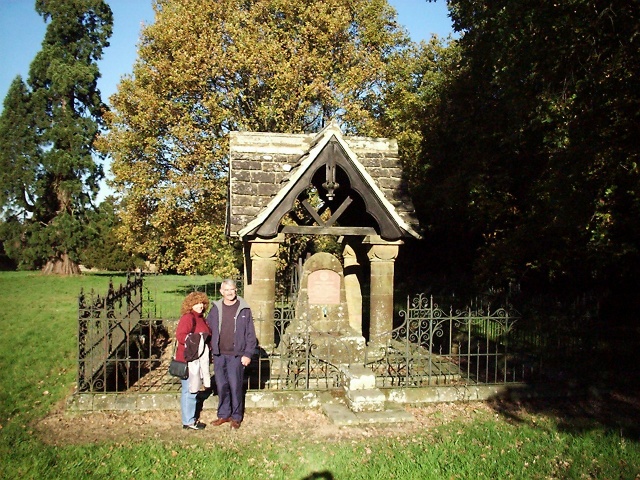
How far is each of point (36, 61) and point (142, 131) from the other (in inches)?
821

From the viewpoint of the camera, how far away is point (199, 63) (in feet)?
63.7

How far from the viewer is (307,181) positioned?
9258 mm

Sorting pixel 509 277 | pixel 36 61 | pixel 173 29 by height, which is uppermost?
pixel 36 61

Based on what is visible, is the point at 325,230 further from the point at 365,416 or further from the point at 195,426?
the point at 195,426

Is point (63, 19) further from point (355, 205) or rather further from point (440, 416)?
point (440, 416)

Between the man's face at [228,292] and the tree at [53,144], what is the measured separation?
3064 cm

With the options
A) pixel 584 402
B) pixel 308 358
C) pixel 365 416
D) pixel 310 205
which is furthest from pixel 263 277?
pixel 584 402

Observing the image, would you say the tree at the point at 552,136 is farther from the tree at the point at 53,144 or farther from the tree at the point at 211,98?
the tree at the point at 53,144

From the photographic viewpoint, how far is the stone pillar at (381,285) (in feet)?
32.4

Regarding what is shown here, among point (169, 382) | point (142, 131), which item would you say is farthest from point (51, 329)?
point (142, 131)

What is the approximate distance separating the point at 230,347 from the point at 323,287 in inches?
135

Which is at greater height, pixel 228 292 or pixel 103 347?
pixel 228 292

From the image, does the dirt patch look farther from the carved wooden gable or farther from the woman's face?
the carved wooden gable

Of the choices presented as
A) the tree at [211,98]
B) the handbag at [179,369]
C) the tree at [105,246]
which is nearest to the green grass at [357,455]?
the handbag at [179,369]
